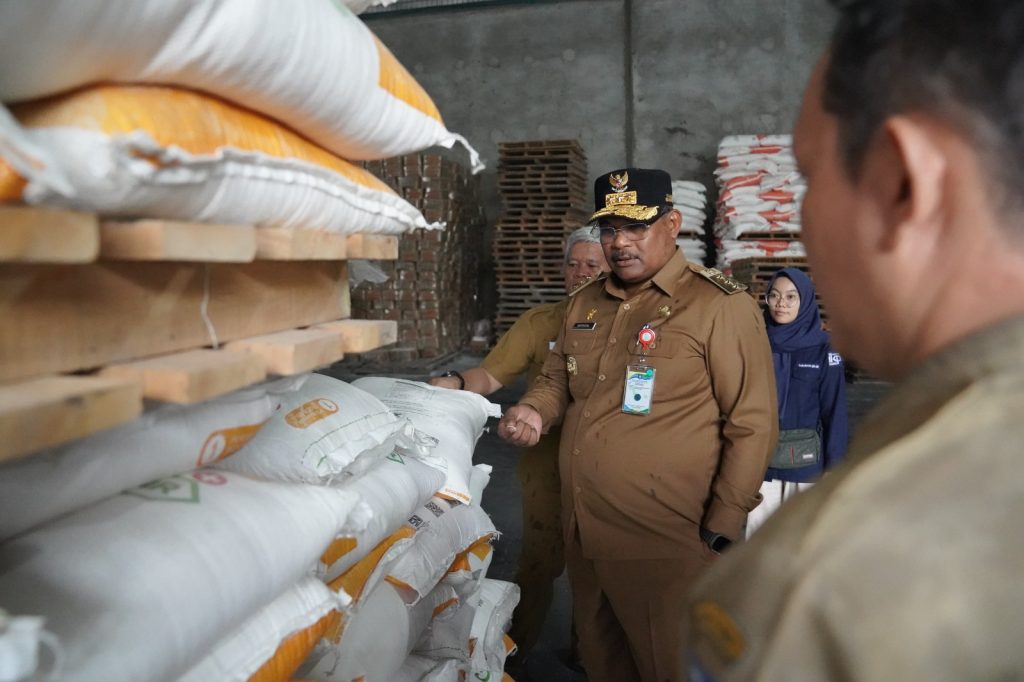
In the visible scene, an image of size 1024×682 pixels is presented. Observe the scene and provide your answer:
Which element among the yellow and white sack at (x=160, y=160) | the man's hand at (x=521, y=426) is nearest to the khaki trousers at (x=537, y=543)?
the man's hand at (x=521, y=426)

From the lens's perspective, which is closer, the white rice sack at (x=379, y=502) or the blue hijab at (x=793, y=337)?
the white rice sack at (x=379, y=502)

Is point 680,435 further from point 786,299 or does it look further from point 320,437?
point 786,299

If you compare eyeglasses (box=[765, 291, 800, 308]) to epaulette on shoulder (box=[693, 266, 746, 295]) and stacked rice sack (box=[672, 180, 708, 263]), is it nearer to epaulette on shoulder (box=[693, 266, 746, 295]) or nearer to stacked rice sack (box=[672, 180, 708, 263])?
epaulette on shoulder (box=[693, 266, 746, 295])

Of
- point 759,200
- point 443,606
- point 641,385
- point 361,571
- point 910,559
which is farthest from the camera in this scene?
point 759,200

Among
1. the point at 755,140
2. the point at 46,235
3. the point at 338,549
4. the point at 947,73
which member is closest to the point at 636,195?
the point at 338,549

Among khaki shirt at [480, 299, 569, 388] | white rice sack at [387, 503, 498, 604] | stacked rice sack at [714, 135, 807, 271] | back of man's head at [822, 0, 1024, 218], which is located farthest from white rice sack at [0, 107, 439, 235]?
stacked rice sack at [714, 135, 807, 271]

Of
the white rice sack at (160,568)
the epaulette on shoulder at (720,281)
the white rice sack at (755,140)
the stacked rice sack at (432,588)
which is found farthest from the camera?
the white rice sack at (755,140)

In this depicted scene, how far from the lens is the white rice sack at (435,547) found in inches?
88.6

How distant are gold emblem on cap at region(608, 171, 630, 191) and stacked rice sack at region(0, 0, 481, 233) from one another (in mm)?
1658

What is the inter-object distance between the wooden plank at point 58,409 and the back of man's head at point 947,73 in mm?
838

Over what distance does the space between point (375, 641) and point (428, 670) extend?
53cm

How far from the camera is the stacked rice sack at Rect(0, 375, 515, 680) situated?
100 centimetres

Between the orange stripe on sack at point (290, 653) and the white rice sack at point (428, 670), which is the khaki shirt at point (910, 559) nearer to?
the orange stripe on sack at point (290, 653)

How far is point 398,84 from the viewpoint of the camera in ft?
→ 4.97
